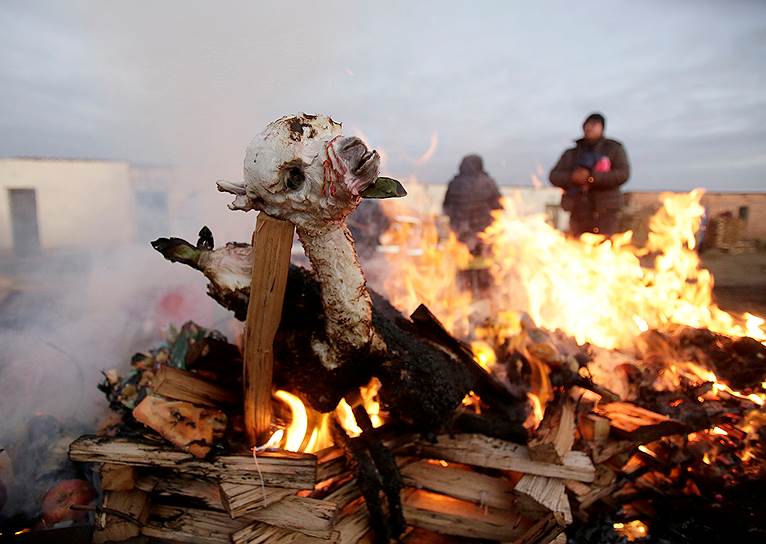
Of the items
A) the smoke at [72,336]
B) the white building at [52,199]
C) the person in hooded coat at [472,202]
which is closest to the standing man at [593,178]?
the person in hooded coat at [472,202]

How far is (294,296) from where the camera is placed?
8.15 feet

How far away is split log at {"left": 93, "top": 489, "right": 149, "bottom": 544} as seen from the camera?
2.37m

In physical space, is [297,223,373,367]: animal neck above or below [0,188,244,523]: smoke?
above

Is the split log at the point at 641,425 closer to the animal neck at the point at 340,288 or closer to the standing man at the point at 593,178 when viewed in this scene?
the animal neck at the point at 340,288

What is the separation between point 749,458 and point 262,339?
3486mm

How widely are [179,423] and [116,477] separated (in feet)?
1.42

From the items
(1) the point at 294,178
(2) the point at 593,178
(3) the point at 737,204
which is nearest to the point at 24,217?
(2) the point at 593,178

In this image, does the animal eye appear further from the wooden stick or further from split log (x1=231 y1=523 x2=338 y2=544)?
split log (x1=231 y1=523 x2=338 y2=544)

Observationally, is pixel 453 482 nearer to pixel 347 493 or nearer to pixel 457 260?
pixel 347 493

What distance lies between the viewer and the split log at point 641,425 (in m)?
2.96

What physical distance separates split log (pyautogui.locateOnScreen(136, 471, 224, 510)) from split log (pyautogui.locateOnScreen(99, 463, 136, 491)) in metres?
0.07

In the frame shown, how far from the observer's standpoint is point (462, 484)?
8.86ft

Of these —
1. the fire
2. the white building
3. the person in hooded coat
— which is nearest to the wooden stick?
the fire

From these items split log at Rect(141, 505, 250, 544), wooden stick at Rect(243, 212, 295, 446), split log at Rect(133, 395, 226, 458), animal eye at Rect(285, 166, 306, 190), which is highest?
animal eye at Rect(285, 166, 306, 190)
